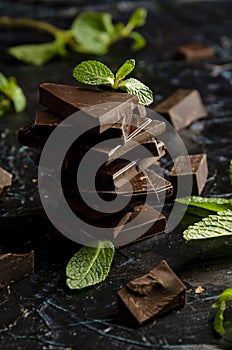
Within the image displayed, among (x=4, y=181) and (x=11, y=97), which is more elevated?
(x=4, y=181)

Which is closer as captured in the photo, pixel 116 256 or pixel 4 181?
pixel 116 256

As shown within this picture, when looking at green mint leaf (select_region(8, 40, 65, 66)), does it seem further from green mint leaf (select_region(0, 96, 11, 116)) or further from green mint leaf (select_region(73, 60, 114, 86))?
green mint leaf (select_region(73, 60, 114, 86))

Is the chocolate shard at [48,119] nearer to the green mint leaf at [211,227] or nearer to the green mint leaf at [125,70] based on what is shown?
the green mint leaf at [125,70]

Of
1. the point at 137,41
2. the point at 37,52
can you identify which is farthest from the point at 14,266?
the point at 137,41

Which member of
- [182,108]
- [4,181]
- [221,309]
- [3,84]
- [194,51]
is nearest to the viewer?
[221,309]

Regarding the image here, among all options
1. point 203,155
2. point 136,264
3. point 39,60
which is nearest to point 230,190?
point 203,155

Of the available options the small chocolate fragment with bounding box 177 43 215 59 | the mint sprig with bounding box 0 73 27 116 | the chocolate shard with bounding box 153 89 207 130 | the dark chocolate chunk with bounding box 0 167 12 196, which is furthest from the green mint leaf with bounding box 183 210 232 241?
the small chocolate fragment with bounding box 177 43 215 59

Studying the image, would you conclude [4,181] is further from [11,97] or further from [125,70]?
[11,97]

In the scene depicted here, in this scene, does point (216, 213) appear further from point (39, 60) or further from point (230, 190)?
point (39, 60)
